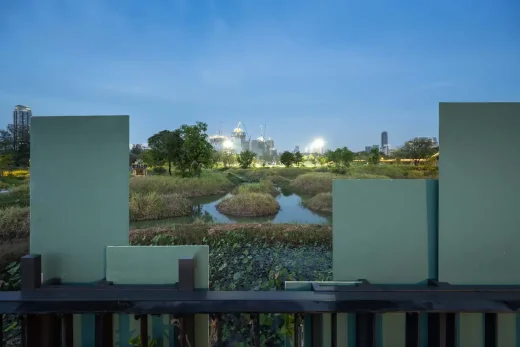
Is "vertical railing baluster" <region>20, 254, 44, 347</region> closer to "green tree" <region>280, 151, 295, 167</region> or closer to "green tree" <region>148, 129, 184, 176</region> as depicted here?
Result: "green tree" <region>148, 129, 184, 176</region>

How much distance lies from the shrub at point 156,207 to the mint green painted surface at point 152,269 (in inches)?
148

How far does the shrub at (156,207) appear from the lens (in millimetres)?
4246

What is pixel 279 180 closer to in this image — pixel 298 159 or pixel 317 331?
pixel 298 159

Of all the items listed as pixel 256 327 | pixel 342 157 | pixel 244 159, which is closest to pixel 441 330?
pixel 256 327

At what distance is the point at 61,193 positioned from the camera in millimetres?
816

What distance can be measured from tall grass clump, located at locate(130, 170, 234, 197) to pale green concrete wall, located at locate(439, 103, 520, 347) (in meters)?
4.91

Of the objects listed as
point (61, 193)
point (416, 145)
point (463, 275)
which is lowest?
point (463, 275)

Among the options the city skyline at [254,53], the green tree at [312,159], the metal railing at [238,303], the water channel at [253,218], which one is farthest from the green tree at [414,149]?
the metal railing at [238,303]

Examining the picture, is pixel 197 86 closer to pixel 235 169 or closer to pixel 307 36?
pixel 307 36

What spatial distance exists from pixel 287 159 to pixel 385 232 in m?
10.1

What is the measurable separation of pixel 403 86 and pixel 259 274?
3.36 meters

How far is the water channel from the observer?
4148 mm

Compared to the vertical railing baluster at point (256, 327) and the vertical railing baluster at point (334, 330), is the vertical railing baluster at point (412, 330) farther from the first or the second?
the vertical railing baluster at point (256, 327)

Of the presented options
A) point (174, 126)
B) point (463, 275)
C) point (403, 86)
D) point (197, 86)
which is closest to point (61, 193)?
point (463, 275)
